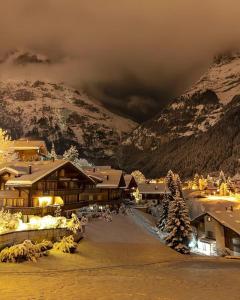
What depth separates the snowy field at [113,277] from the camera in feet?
69.1

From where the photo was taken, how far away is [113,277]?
26281 millimetres

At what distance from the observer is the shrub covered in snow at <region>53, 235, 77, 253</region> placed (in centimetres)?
3425

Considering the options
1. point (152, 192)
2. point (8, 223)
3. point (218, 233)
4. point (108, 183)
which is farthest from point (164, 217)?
point (152, 192)

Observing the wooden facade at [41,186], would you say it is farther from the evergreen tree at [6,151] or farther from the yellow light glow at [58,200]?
the evergreen tree at [6,151]

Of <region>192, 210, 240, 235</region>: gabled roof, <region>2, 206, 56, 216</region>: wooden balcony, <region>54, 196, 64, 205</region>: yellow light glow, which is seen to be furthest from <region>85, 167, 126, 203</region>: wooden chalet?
Result: <region>2, 206, 56, 216</region>: wooden balcony

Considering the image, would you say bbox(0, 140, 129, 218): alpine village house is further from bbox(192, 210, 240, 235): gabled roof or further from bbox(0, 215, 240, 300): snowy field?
bbox(192, 210, 240, 235): gabled roof

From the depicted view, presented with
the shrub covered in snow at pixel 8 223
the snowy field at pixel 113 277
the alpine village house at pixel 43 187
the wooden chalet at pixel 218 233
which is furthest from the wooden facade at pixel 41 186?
the wooden chalet at pixel 218 233

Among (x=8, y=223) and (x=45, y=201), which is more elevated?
(x=45, y=201)

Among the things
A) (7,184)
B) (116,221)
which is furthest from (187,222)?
(7,184)

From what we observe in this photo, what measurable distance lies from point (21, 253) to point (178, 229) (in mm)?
25211

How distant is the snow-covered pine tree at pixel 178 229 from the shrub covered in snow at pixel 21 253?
2125cm

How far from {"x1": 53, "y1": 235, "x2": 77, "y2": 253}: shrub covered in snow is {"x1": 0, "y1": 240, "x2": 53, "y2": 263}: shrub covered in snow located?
2.88 metres

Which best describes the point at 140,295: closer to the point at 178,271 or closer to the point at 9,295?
the point at 9,295

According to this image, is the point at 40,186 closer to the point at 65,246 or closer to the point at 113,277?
the point at 65,246
